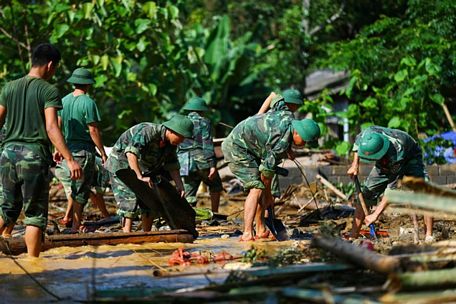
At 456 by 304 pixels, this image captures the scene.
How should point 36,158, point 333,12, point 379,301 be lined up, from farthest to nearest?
point 333,12 < point 36,158 < point 379,301

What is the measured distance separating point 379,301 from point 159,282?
241 cm

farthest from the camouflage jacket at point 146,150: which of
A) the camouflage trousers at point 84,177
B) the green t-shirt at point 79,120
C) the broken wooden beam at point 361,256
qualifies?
the broken wooden beam at point 361,256

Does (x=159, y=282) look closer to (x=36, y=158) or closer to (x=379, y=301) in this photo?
(x=36, y=158)

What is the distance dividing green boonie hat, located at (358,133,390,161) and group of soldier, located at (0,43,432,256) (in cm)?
1

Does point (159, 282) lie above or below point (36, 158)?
below

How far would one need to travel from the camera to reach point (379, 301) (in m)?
4.73

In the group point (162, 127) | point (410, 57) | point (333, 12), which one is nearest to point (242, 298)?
point (162, 127)

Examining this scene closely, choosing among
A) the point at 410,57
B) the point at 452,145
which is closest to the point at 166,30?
the point at 410,57

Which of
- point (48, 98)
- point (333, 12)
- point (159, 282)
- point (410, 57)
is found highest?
point (333, 12)

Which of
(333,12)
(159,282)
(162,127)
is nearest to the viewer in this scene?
(159,282)

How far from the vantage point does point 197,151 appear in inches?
520

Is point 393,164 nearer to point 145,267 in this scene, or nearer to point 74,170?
point 145,267

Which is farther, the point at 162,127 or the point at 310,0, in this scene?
the point at 310,0

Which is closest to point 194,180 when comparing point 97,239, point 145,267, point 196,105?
point 196,105
